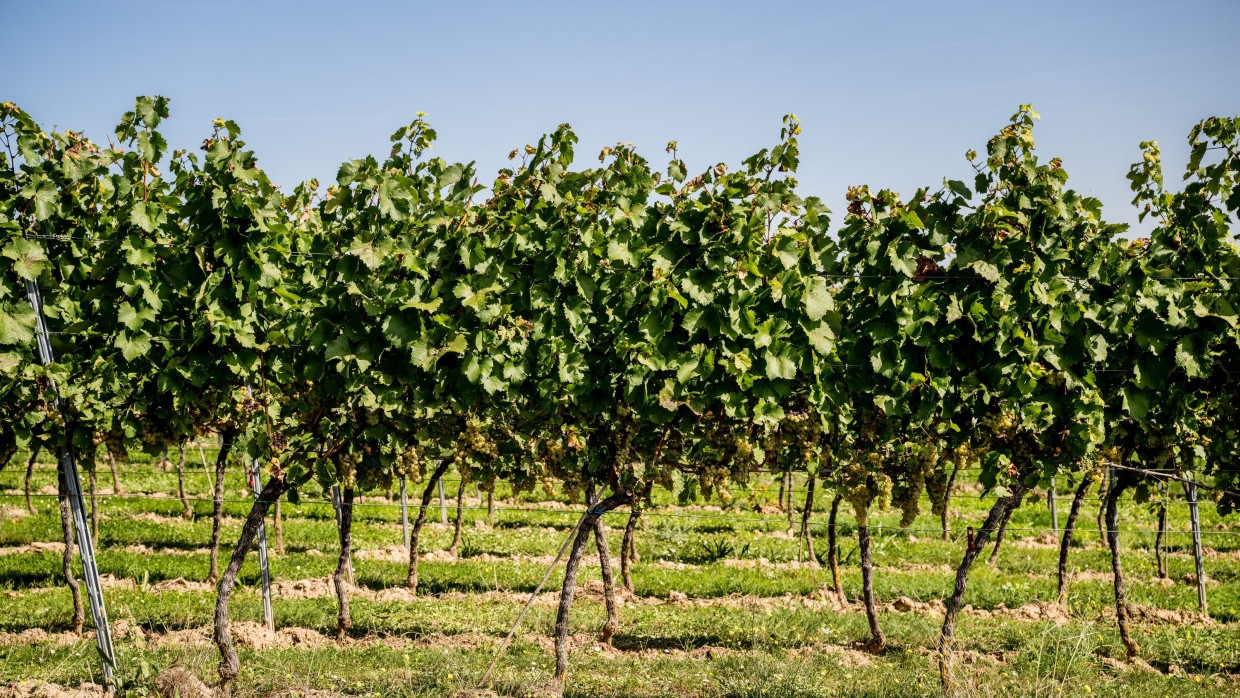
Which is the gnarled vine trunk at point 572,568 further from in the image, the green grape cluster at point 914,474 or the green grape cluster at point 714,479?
the green grape cluster at point 914,474

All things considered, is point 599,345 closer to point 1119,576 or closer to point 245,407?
point 245,407

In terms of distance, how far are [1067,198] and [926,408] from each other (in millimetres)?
1404

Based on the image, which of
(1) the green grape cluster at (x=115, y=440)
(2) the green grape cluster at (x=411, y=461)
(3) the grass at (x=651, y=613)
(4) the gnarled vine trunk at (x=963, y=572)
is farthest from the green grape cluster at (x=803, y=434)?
(1) the green grape cluster at (x=115, y=440)

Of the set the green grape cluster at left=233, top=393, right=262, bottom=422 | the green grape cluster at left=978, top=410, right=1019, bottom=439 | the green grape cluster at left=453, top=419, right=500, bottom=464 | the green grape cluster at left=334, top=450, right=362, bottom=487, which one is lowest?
the green grape cluster at left=334, top=450, right=362, bottom=487

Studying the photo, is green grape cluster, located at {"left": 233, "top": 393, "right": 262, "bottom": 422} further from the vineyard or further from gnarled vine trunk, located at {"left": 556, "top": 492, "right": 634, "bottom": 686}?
gnarled vine trunk, located at {"left": 556, "top": 492, "right": 634, "bottom": 686}

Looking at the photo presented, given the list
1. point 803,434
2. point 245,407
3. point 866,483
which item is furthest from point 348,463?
point 866,483

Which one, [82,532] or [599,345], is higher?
[599,345]

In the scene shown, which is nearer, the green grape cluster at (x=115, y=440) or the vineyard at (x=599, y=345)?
the vineyard at (x=599, y=345)

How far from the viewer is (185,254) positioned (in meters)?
5.41

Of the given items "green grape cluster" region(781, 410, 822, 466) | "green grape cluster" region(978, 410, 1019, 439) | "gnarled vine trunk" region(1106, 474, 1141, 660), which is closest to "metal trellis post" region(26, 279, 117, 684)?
"green grape cluster" region(781, 410, 822, 466)

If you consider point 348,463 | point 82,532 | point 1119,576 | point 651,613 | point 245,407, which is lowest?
point 651,613

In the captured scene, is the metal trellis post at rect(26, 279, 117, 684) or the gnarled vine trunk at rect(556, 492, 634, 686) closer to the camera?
the metal trellis post at rect(26, 279, 117, 684)

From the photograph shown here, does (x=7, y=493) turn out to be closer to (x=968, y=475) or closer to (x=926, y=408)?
Answer: (x=926, y=408)

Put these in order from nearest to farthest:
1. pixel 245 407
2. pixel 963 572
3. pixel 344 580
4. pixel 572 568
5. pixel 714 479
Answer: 1. pixel 714 479
2. pixel 245 407
3. pixel 572 568
4. pixel 963 572
5. pixel 344 580
